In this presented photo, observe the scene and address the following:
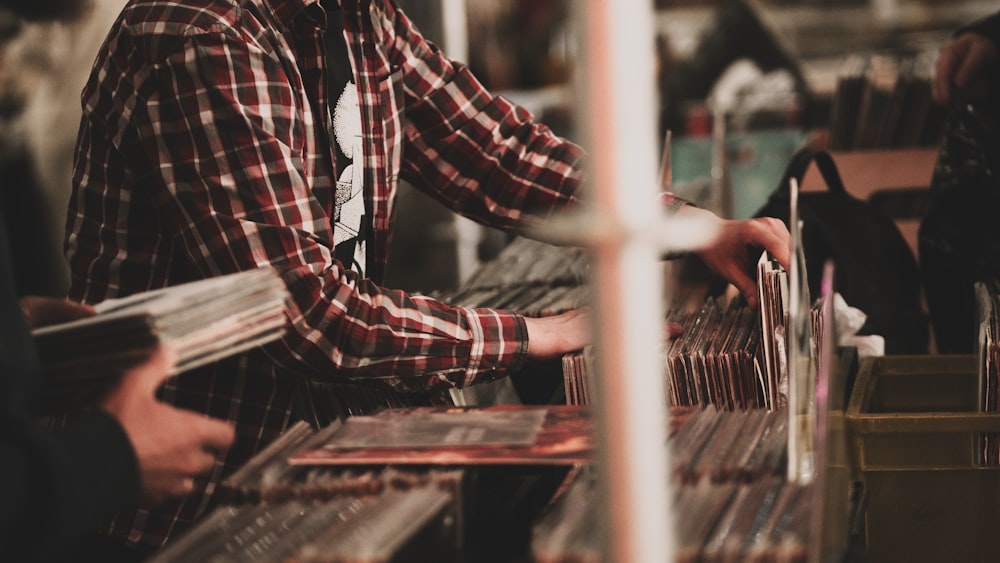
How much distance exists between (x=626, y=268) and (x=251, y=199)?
982 millimetres

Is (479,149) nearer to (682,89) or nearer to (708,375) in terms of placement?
(708,375)

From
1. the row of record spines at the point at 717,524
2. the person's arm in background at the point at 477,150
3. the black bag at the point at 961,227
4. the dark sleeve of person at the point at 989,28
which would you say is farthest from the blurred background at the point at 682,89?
the dark sleeve of person at the point at 989,28

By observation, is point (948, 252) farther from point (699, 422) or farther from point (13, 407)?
point (13, 407)

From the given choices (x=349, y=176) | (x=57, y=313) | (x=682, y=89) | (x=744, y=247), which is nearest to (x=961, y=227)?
(x=744, y=247)

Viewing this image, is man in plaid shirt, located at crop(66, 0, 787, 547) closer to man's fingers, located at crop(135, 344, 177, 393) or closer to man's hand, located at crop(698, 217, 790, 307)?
man's hand, located at crop(698, 217, 790, 307)

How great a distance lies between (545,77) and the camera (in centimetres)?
731

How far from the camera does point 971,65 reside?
9.62ft

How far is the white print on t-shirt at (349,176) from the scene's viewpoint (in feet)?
6.37

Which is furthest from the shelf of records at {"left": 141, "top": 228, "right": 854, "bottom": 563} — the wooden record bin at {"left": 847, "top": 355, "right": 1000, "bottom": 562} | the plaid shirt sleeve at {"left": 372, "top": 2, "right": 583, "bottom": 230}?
the plaid shirt sleeve at {"left": 372, "top": 2, "right": 583, "bottom": 230}

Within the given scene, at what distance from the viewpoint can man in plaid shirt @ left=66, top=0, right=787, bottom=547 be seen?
1.62 meters

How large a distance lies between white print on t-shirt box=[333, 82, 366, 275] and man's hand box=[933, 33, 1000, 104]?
1705mm

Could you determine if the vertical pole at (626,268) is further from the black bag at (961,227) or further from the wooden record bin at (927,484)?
the black bag at (961,227)

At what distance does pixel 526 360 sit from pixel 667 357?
0.24 m

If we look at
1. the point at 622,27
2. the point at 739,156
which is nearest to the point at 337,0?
the point at 622,27
